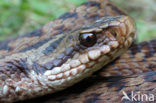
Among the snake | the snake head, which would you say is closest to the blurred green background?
the snake

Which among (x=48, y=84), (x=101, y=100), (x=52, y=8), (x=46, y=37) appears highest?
(x=52, y=8)

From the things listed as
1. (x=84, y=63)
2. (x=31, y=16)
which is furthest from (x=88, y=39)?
(x=31, y=16)

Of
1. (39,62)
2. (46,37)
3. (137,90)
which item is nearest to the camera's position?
(137,90)

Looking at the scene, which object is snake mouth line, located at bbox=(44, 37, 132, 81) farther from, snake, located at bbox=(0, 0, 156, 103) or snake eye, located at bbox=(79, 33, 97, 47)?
snake eye, located at bbox=(79, 33, 97, 47)

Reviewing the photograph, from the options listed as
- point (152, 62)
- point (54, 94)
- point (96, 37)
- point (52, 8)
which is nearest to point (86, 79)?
point (54, 94)

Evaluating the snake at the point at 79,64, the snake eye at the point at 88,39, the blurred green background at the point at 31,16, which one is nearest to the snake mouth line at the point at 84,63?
the snake at the point at 79,64

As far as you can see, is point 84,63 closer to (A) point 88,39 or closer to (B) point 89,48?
(B) point 89,48

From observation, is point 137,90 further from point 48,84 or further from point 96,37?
point 48,84

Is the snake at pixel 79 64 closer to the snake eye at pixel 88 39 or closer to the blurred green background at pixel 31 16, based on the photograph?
the snake eye at pixel 88 39
